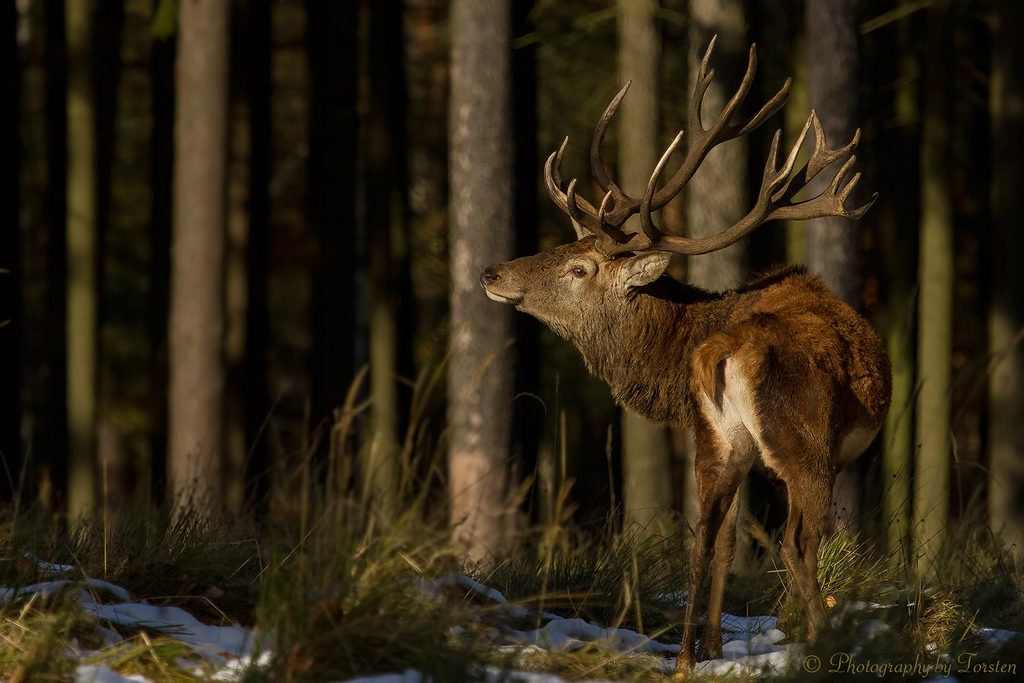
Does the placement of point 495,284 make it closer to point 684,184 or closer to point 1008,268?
point 684,184

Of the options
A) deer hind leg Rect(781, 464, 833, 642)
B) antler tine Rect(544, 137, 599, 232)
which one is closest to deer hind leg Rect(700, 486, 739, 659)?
deer hind leg Rect(781, 464, 833, 642)

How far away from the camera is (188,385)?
10648 millimetres

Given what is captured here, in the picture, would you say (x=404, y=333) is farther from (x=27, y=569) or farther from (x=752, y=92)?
(x=27, y=569)

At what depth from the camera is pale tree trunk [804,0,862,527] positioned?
8836 millimetres

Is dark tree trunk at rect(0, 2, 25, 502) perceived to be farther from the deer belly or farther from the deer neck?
the deer belly

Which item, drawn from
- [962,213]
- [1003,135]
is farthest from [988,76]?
[1003,135]

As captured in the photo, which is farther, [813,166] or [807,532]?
[813,166]

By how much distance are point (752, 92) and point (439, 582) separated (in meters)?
4.78

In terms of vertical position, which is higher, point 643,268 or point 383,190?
point 383,190

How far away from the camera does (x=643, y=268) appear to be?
610 cm

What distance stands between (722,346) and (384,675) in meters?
1.92

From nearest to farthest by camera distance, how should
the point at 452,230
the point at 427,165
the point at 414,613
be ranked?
the point at 414,613
the point at 452,230
the point at 427,165

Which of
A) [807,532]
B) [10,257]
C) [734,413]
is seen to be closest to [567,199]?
[734,413]

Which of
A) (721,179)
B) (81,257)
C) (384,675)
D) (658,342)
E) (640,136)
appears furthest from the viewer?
(81,257)
